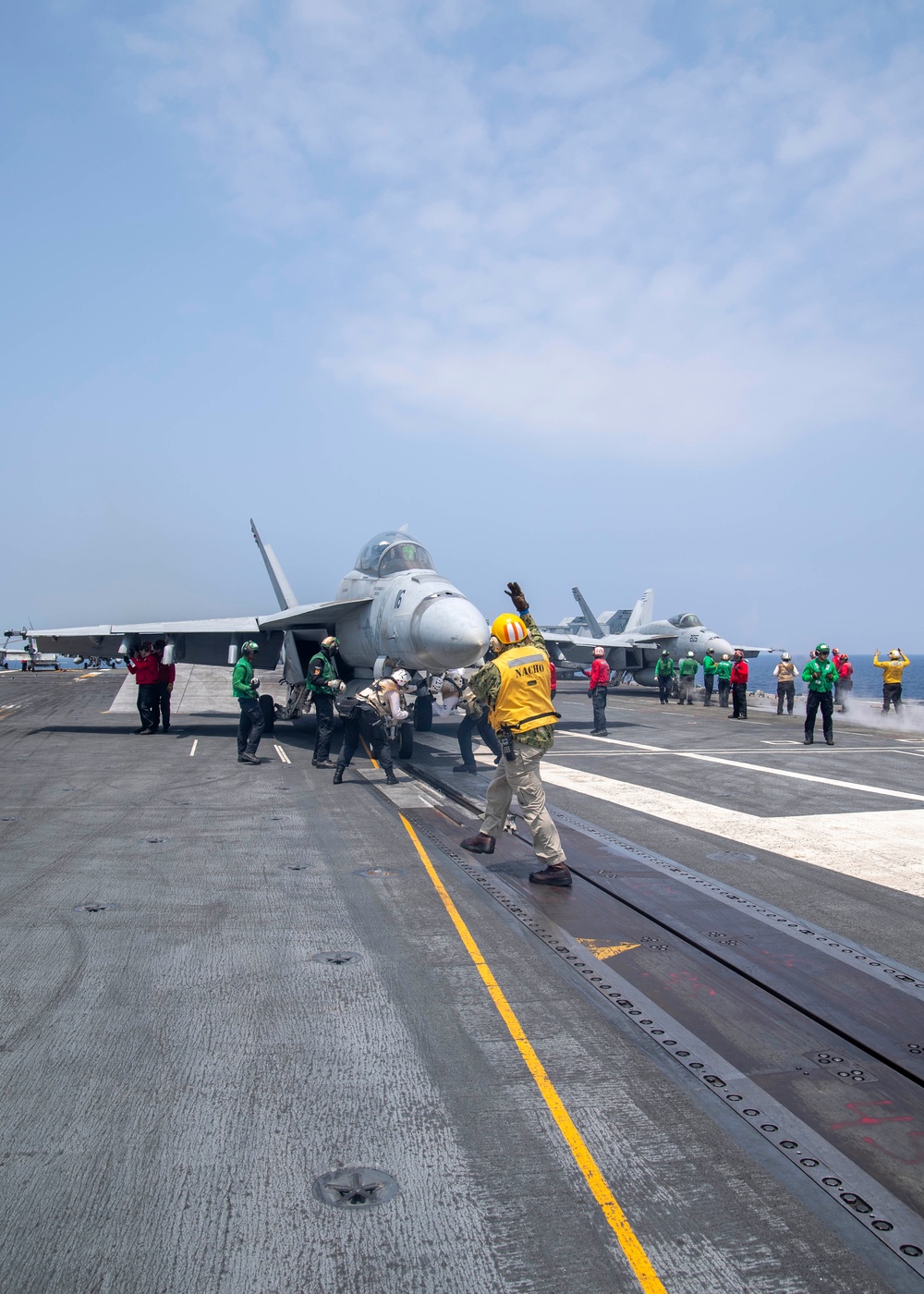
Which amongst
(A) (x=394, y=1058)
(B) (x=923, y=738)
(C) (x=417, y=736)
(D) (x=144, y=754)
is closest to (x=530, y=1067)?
(A) (x=394, y=1058)

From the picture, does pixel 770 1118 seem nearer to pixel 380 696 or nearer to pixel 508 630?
pixel 508 630

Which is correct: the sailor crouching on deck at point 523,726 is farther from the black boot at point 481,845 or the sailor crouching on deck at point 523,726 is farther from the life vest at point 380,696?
the life vest at point 380,696

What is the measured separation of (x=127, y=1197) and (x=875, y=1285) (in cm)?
242

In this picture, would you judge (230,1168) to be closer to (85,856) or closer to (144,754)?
(85,856)

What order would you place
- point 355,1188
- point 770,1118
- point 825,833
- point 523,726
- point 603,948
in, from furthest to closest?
1. point 825,833
2. point 523,726
3. point 603,948
4. point 770,1118
5. point 355,1188

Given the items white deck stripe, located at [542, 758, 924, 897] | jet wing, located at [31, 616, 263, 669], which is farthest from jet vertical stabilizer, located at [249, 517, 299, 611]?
white deck stripe, located at [542, 758, 924, 897]

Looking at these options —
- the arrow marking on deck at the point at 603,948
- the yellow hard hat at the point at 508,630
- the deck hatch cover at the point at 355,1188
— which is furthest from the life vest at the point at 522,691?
the deck hatch cover at the point at 355,1188

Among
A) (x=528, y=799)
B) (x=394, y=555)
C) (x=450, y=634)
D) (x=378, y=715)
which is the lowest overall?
(x=528, y=799)

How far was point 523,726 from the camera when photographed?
23.9 ft

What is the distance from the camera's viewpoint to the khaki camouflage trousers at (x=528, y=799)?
700 centimetres

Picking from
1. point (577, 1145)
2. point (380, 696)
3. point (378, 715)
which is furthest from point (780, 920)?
point (380, 696)

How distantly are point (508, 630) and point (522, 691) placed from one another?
573mm

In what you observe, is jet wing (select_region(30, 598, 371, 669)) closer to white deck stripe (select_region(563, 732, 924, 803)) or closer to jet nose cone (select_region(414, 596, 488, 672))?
jet nose cone (select_region(414, 596, 488, 672))

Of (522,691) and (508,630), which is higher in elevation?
(508,630)
